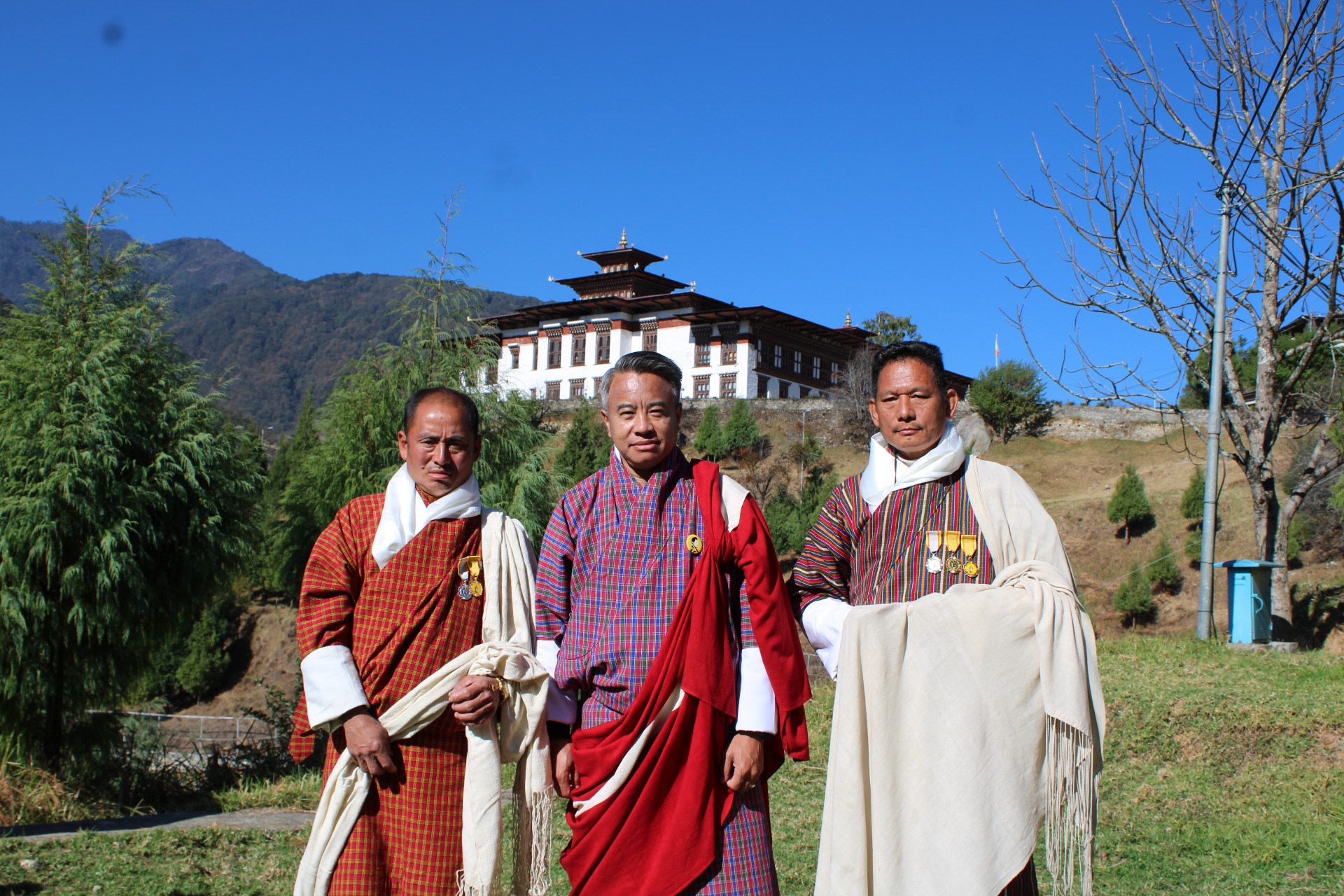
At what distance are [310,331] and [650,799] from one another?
601 feet

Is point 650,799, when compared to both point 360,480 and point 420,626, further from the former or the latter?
point 360,480

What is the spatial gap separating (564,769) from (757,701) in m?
0.62

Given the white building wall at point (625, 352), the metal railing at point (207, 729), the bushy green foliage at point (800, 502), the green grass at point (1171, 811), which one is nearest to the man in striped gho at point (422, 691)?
the green grass at point (1171, 811)

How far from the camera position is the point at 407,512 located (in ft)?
11.1

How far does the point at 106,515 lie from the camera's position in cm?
902

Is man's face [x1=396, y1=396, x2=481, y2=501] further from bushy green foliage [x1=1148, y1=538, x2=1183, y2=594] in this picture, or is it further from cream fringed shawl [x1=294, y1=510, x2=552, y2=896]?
bushy green foliage [x1=1148, y1=538, x2=1183, y2=594]

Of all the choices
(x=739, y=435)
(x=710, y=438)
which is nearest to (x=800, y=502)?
(x=739, y=435)

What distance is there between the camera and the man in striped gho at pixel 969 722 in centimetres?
281

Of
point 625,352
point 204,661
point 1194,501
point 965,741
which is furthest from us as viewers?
point 625,352

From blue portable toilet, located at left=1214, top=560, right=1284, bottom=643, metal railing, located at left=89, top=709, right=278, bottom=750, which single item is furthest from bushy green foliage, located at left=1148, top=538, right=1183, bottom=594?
metal railing, located at left=89, top=709, right=278, bottom=750

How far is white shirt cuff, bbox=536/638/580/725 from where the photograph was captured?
10.6 ft

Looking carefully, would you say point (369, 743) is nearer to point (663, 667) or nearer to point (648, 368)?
point (663, 667)

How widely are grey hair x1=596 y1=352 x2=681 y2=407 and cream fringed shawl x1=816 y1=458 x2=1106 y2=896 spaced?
0.92 meters

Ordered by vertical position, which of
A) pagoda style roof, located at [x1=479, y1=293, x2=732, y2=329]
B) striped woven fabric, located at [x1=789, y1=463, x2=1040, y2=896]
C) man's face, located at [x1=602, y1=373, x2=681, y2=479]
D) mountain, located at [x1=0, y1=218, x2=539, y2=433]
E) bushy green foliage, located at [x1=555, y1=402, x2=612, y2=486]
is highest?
mountain, located at [x1=0, y1=218, x2=539, y2=433]
